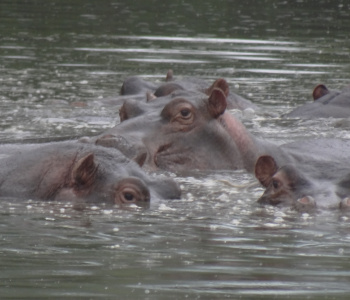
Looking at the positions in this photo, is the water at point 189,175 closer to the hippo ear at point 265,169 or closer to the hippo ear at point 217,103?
the hippo ear at point 265,169

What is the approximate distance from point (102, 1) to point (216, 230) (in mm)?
22580

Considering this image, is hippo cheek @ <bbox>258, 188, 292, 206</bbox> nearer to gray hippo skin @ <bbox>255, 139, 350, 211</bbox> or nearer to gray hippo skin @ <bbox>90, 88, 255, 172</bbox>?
gray hippo skin @ <bbox>255, 139, 350, 211</bbox>

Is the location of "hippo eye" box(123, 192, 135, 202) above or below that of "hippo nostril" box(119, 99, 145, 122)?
below

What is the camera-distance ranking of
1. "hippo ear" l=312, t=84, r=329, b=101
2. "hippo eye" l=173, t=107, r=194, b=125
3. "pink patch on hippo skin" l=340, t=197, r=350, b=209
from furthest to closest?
"hippo ear" l=312, t=84, r=329, b=101
"hippo eye" l=173, t=107, r=194, b=125
"pink patch on hippo skin" l=340, t=197, r=350, b=209

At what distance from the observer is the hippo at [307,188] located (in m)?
7.32

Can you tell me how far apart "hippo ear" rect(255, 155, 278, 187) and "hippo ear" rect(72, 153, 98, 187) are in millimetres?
1153

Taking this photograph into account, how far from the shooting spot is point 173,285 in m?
5.21

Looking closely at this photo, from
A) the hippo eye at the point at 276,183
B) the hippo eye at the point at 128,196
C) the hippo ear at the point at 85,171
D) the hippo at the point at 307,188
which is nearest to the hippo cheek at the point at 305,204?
the hippo at the point at 307,188

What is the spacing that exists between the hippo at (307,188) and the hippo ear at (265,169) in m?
0.18

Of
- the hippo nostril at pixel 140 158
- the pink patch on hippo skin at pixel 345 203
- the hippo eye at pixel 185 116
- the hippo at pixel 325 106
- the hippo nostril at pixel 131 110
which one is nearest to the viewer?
the pink patch on hippo skin at pixel 345 203

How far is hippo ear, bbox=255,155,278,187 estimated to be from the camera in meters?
8.02

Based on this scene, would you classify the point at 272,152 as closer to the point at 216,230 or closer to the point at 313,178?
the point at 313,178

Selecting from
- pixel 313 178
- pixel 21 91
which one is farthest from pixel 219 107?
pixel 21 91

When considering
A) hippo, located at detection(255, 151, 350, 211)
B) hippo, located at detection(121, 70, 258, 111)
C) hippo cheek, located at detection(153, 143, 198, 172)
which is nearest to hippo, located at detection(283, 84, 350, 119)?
hippo, located at detection(121, 70, 258, 111)
